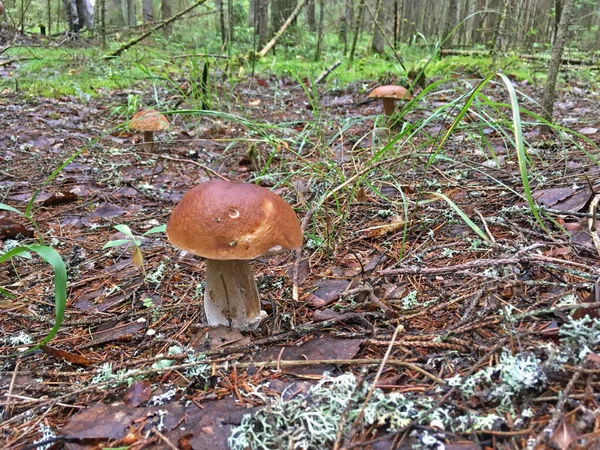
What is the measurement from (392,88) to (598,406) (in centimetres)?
429

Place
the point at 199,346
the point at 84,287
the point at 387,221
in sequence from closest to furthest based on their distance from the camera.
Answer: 1. the point at 199,346
2. the point at 84,287
3. the point at 387,221

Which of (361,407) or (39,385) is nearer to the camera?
(361,407)

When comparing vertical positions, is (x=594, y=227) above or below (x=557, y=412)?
above

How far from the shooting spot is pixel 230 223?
1.53 m

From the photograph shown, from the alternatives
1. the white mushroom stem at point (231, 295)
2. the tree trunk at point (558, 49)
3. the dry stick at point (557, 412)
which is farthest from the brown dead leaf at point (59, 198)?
the tree trunk at point (558, 49)

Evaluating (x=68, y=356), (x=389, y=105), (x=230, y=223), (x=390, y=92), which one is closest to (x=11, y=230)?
(x=68, y=356)

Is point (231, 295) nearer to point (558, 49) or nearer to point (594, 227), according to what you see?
point (594, 227)

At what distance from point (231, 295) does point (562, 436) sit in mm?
1241

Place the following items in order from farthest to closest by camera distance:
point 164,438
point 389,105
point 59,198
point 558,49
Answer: point 389,105
point 558,49
point 59,198
point 164,438

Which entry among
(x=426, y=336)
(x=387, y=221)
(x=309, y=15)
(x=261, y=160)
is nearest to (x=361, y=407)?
(x=426, y=336)

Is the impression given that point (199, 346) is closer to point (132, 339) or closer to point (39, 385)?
point (132, 339)

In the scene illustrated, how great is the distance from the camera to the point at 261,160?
4242 mm

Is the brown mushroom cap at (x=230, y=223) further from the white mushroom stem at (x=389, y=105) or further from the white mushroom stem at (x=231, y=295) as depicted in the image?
the white mushroom stem at (x=389, y=105)

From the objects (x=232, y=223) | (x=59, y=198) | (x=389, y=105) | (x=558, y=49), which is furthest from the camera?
(x=389, y=105)
